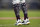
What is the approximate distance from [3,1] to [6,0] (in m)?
0.39

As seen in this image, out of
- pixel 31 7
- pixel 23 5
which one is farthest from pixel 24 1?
pixel 31 7

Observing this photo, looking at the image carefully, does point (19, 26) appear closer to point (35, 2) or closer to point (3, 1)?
point (35, 2)

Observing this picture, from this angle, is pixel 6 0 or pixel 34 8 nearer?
pixel 34 8

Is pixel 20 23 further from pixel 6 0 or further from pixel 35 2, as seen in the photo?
pixel 6 0

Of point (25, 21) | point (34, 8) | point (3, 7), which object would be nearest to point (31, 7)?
point (34, 8)

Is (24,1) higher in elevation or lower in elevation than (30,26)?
higher

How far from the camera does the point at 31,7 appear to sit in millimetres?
19859

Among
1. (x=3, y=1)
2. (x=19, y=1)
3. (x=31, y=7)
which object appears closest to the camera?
(x=19, y=1)

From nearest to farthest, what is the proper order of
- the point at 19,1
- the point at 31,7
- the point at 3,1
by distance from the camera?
1. the point at 19,1
2. the point at 31,7
3. the point at 3,1

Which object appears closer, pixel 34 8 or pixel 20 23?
pixel 20 23

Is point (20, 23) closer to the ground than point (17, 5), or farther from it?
closer to the ground

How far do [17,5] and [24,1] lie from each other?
25 cm

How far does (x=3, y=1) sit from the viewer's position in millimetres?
22562

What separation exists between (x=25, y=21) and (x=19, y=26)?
0.94ft
